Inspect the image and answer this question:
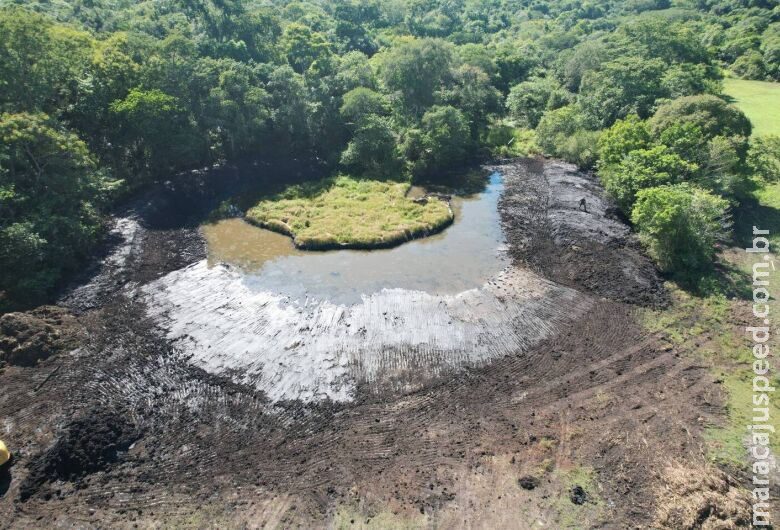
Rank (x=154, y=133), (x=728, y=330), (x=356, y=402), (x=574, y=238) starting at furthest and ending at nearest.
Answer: (x=154, y=133) → (x=574, y=238) → (x=728, y=330) → (x=356, y=402)

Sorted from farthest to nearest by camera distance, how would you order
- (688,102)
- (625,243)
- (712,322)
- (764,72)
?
(764,72) < (688,102) < (625,243) < (712,322)

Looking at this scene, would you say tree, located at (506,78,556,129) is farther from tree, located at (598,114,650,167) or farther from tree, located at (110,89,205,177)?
tree, located at (110,89,205,177)

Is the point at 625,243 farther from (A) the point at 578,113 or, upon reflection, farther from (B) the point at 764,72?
(B) the point at 764,72

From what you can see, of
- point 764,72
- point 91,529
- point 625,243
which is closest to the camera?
point 91,529

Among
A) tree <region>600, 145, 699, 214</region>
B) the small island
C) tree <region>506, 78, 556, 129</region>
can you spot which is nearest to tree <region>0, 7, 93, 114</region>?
the small island

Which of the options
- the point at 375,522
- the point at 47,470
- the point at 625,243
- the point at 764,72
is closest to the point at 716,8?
the point at 764,72

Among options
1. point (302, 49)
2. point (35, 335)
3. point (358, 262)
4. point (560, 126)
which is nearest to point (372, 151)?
point (358, 262)

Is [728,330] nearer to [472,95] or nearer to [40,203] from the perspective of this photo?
[472,95]
